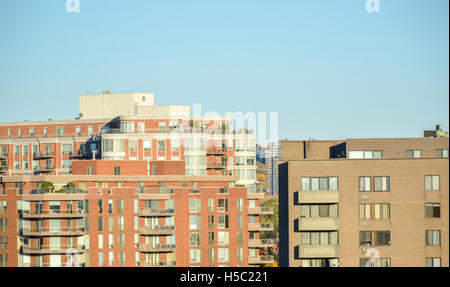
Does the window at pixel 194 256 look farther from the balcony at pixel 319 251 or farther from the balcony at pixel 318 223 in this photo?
the balcony at pixel 319 251

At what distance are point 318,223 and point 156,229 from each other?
3370 centimetres

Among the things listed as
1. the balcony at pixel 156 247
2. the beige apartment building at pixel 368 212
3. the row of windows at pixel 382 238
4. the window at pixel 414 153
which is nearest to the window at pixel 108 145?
the balcony at pixel 156 247

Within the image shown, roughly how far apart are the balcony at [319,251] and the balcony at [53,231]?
35827 mm

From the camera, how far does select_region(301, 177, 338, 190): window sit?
58.0 meters

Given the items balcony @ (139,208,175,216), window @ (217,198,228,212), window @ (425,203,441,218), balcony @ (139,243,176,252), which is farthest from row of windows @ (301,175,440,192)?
balcony @ (139,243,176,252)

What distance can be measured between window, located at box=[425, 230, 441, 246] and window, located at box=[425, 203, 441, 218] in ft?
3.41

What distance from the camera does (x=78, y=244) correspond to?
87375 millimetres

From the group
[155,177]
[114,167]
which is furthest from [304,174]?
[114,167]

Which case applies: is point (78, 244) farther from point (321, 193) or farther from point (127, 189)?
point (321, 193)

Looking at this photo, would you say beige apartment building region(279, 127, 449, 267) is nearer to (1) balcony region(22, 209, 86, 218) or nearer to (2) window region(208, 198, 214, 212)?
(2) window region(208, 198, 214, 212)

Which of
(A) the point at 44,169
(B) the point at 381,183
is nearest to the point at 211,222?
(B) the point at 381,183

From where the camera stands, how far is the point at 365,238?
56.7m

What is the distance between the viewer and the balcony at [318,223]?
57656mm

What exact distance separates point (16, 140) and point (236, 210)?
57308mm
